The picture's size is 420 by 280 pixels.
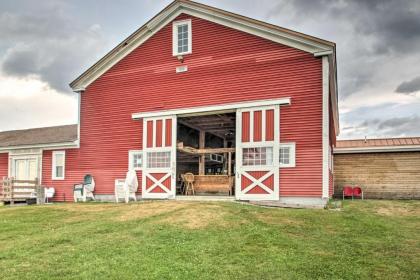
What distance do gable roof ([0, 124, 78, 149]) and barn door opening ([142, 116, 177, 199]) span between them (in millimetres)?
4698

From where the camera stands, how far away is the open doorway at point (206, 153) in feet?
56.3

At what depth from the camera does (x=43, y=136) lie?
23438 millimetres

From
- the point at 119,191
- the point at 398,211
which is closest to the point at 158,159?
the point at 119,191

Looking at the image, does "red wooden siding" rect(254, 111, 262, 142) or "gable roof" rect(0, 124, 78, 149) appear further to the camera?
"gable roof" rect(0, 124, 78, 149)

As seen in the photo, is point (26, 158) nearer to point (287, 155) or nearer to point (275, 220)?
point (287, 155)

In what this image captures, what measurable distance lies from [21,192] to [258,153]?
1255cm

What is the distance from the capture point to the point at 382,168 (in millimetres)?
20672

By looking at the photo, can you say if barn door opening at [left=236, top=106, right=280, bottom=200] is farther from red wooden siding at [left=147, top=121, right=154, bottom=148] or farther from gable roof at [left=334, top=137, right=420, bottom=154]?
gable roof at [left=334, top=137, right=420, bottom=154]

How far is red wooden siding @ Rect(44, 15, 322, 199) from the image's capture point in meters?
14.5

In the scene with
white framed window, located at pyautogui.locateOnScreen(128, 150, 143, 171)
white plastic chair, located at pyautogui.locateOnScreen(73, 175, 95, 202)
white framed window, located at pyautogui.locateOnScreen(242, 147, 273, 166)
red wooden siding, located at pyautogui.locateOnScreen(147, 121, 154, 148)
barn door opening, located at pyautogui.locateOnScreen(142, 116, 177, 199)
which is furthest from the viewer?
white plastic chair, located at pyautogui.locateOnScreen(73, 175, 95, 202)

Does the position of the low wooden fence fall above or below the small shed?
below

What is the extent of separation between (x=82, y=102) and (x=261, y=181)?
9.89 metres

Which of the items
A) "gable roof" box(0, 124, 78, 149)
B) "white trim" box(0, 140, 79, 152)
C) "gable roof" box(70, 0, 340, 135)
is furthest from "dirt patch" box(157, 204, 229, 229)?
"gable roof" box(0, 124, 78, 149)

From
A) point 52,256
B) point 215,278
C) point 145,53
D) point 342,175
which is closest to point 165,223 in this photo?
point 52,256
